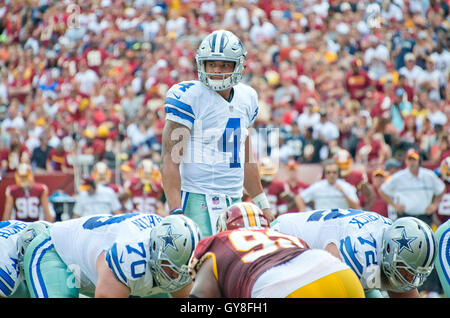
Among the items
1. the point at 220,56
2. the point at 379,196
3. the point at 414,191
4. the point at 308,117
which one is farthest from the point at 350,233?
the point at 308,117

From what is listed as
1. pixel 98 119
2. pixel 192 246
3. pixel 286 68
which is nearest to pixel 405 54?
pixel 286 68

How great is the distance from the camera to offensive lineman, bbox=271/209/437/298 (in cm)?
413

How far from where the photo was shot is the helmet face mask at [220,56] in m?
4.99

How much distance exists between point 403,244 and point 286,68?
979cm

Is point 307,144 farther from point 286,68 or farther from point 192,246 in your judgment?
point 192,246

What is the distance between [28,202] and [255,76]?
199 inches

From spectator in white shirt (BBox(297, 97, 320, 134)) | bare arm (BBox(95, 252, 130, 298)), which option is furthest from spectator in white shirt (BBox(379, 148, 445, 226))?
bare arm (BBox(95, 252, 130, 298))

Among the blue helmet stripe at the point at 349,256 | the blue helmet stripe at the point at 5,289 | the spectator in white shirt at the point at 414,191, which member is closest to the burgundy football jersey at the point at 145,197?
the spectator in white shirt at the point at 414,191

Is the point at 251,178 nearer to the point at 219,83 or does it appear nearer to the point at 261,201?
the point at 261,201

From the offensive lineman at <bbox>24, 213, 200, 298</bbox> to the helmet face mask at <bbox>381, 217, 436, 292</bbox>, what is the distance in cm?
105

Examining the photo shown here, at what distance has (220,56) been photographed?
16.3 feet

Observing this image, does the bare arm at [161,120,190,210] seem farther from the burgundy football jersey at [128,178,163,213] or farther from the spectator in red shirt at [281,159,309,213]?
the burgundy football jersey at [128,178,163,213]

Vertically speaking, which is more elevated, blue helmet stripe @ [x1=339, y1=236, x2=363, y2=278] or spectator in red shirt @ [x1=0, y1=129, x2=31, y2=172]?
spectator in red shirt @ [x1=0, y1=129, x2=31, y2=172]
